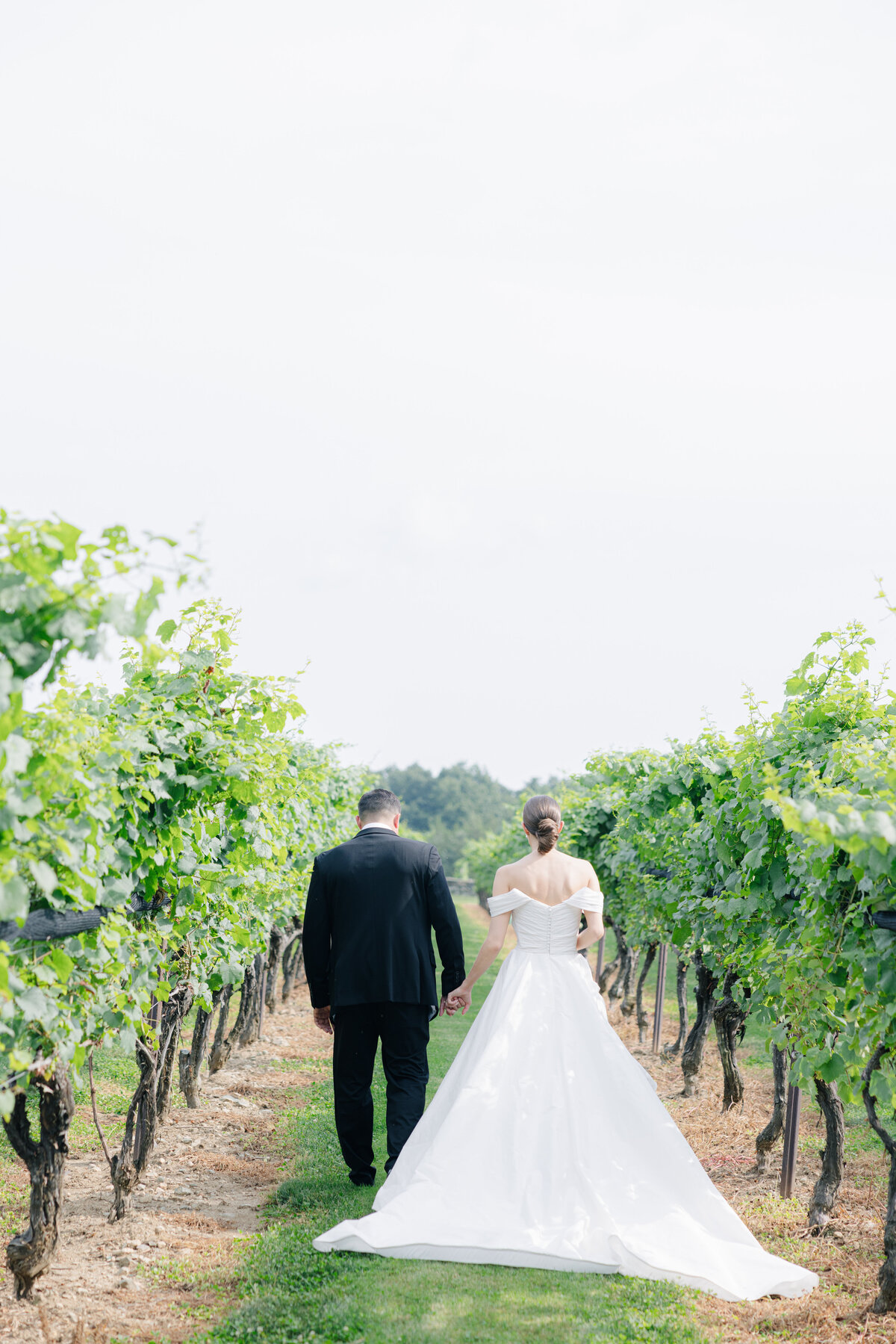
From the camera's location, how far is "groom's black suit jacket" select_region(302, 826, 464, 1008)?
5.38 metres

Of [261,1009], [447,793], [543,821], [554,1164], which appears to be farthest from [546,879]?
[447,793]

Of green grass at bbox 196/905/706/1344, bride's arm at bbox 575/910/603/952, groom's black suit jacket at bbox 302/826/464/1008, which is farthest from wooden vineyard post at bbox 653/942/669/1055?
green grass at bbox 196/905/706/1344

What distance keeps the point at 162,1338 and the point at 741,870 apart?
11.0 feet

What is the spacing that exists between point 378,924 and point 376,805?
0.62m

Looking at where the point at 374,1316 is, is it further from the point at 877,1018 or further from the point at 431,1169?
the point at 877,1018

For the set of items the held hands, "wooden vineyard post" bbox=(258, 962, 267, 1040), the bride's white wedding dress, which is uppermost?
the held hands

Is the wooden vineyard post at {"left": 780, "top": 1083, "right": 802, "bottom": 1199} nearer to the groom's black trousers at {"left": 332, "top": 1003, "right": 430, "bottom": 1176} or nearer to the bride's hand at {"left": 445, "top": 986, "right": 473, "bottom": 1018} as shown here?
the bride's hand at {"left": 445, "top": 986, "right": 473, "bottom": 1018}

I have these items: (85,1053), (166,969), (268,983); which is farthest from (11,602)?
(268,983)

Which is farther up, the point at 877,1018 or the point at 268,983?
the point at 877,1018

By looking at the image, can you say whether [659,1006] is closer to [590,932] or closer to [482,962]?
[590,932]

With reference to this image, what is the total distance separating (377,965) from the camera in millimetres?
5367

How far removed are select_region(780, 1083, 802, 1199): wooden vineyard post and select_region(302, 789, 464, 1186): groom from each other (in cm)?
182

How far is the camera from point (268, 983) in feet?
42.9

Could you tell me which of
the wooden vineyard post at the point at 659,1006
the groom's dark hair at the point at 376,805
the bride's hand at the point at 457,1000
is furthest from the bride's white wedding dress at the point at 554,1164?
the wooden vineyard post at the point at 659,1006
